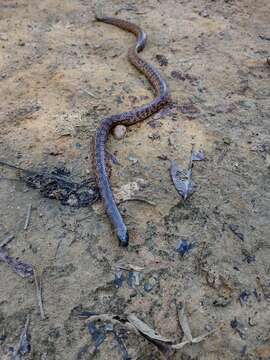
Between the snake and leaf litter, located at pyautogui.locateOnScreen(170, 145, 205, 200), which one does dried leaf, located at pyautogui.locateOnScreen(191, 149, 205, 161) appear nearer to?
leaf litter, located at pyautogui.locateOnScreen(170, 145, 205, 200)

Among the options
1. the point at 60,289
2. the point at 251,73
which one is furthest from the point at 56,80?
the point at 60,289

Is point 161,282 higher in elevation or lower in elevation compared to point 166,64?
lower

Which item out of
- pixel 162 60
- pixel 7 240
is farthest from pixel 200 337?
pixel 162 60

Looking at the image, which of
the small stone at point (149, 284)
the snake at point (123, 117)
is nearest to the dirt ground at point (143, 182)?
the small stone at point (149, 284)

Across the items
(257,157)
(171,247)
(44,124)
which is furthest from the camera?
(44,124)

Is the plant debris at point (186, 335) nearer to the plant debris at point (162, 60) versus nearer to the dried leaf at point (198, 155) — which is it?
the dried leaf at point (198, 155)

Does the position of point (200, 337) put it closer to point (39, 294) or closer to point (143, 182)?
point (39, 294)

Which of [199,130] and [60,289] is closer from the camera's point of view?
[60,289]

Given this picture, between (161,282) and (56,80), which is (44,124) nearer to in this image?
(56,80)
